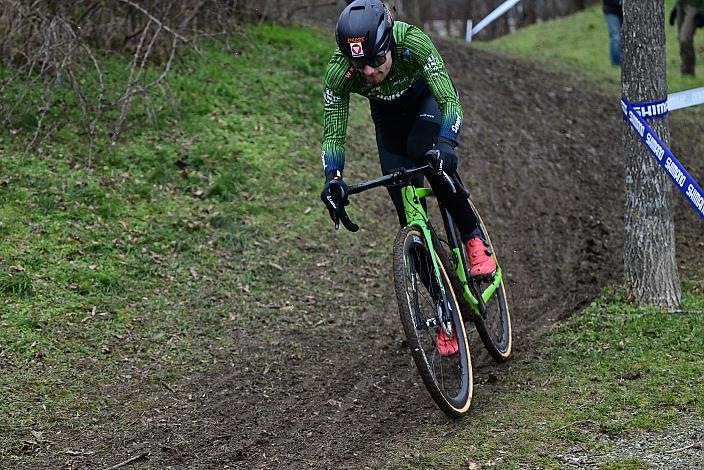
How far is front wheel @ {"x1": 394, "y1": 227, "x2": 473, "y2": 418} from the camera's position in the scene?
490cm

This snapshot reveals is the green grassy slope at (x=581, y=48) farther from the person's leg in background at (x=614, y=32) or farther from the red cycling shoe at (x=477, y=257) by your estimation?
the red cycling shoe at (x=477, y=257)

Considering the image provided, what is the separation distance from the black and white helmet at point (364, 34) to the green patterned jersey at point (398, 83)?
0.26 m

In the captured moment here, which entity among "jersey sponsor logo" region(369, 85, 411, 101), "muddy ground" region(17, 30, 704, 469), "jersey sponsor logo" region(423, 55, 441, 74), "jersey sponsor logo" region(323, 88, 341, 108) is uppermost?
"jersey sponsor logo" region(423, 55, 441, 74)

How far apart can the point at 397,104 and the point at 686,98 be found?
2197 millimetres

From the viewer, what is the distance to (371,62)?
508 centimetres

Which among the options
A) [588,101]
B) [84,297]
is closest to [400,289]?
[84,297]

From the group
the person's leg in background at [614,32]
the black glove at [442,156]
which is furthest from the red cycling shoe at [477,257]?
the person's leg in background at [614,32]

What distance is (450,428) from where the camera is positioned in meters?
5.05

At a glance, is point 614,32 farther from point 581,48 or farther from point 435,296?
point 435,296

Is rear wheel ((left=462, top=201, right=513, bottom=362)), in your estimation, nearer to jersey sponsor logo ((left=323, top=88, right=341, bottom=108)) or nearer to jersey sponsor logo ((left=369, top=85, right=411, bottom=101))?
jersey sponsor logo ((left=369, top=85, right=411, bottom=101))

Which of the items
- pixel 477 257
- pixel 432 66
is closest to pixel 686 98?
pixel 477 257

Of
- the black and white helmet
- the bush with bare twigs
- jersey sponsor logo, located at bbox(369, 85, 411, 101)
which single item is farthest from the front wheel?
the bush with bare twigs

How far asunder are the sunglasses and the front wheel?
3.23ft

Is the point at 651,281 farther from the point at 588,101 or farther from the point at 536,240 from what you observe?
the point at 588,101
